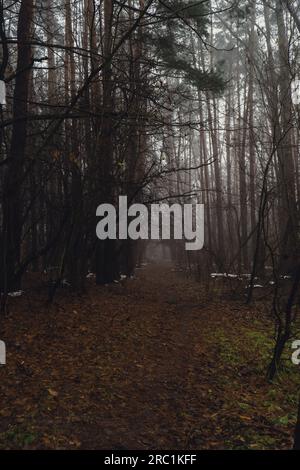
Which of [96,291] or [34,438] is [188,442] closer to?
[34,438]

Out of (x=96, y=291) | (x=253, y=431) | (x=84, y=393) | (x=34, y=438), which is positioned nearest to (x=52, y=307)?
(x=96, y=291)

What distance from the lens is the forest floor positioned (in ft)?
13.9

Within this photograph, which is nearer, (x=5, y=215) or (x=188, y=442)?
(x=188, y=442)

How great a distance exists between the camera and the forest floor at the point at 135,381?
4.24m

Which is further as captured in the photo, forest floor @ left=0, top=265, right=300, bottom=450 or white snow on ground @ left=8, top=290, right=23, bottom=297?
white snow on ground @ left=8, top=290, right=23, bottom=297

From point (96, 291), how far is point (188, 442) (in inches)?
302

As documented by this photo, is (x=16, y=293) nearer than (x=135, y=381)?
No

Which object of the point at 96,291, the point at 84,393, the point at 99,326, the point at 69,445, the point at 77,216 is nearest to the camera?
the point at 69,445

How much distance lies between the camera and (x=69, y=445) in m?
3.96

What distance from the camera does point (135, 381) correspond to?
18.5ft

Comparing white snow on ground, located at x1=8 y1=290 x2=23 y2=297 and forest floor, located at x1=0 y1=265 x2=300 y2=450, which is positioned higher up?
white snow on ground, located at x1=8 y1=290 x2=23 y2=297

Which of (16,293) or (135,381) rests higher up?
(16,293)

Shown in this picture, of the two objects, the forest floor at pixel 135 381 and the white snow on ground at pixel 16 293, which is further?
the white snow on ground at pixel 16 293

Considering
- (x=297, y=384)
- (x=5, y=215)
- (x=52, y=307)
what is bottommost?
(x=297, y=384)
